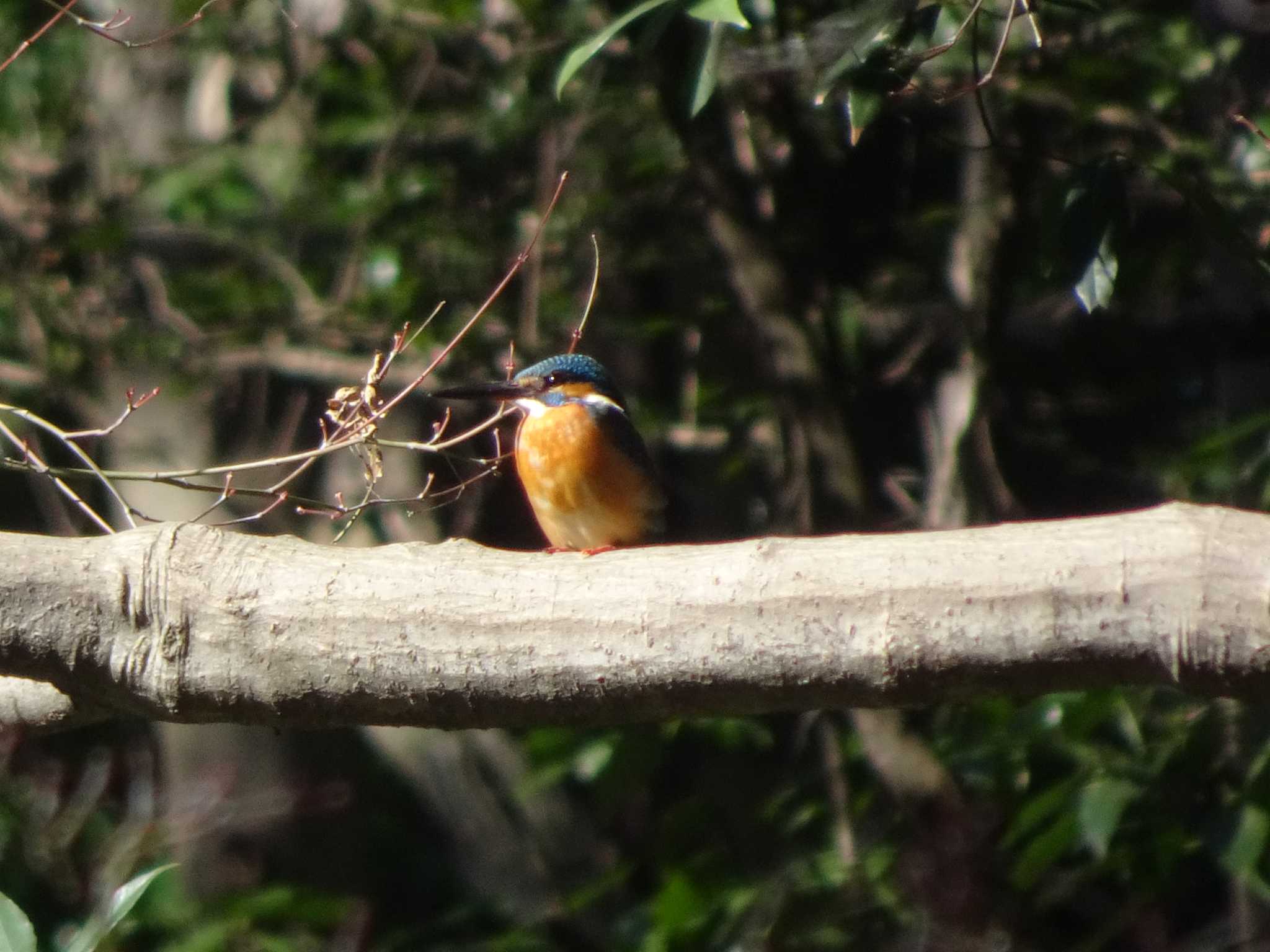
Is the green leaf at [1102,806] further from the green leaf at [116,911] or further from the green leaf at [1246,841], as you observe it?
the green leaf at [116,911]

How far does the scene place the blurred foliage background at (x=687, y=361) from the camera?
11.4 feet

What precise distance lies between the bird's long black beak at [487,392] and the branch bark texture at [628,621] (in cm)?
133

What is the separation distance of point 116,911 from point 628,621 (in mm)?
697

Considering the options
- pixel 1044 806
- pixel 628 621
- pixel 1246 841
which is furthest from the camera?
pixel 1044 806

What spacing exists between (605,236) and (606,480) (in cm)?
172

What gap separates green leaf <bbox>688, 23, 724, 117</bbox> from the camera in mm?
2375

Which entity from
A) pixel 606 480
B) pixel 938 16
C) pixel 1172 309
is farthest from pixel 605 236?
pixel 938 16

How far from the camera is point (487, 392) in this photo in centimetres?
369

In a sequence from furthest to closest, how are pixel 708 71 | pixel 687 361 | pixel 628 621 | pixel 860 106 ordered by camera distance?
pixel 687 361, pixel 860 106, pixel 708 71, pixel 628 621

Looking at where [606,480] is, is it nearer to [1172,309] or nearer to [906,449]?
[906,449]

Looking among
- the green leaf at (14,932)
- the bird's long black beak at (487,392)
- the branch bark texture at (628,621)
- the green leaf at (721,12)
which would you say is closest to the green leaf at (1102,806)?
the branch bark texture at (628,621)

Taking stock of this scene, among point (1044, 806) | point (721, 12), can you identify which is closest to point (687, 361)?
point (1044, 806)

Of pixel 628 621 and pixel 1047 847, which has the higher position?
pixel 628 621

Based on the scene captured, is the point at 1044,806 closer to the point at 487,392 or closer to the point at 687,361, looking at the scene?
the point at 487,392
